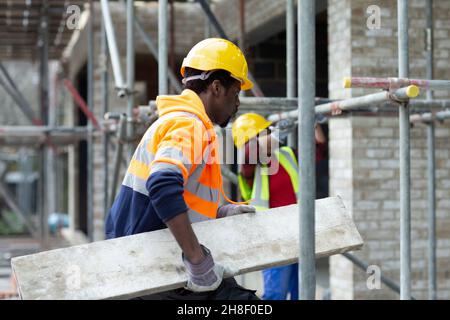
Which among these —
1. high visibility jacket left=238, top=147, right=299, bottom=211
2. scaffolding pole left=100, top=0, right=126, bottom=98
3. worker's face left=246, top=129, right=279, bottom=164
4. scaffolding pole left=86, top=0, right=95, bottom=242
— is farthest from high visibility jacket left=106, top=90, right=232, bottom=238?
scaffolding pole left=86, top=0, right=95, bottom=242

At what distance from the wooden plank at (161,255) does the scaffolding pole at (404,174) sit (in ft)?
1.72

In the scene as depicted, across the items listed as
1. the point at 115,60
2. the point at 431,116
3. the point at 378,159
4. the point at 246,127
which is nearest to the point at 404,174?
the point at 431,116

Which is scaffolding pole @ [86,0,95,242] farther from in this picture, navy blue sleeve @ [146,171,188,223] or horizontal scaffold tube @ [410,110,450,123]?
navy blue sleeve @ [146,171,188,223]

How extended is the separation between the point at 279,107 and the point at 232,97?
2.69 m

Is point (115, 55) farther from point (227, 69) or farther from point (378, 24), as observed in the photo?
point (227, 69)

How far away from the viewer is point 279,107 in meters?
5.61

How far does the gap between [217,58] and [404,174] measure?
3.39 ft

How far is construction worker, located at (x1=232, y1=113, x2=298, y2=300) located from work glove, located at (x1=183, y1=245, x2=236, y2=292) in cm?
308

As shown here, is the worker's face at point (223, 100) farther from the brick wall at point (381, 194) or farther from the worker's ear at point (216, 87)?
the brick wall at point (381, 194)

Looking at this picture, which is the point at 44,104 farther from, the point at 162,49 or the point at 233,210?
the point at 233,210

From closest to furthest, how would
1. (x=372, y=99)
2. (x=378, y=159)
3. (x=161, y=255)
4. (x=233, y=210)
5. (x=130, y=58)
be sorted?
1. (x=161, y=255)
2. (x=233, y=210)
3. (x=372, y=99)
4. (x=130, y=58)
5. (x=378, y=159)

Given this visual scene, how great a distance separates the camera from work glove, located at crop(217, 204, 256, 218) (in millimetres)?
3005

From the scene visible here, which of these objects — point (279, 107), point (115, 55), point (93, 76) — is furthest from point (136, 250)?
point (93, 76)

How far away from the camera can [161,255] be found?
8.77 feet
